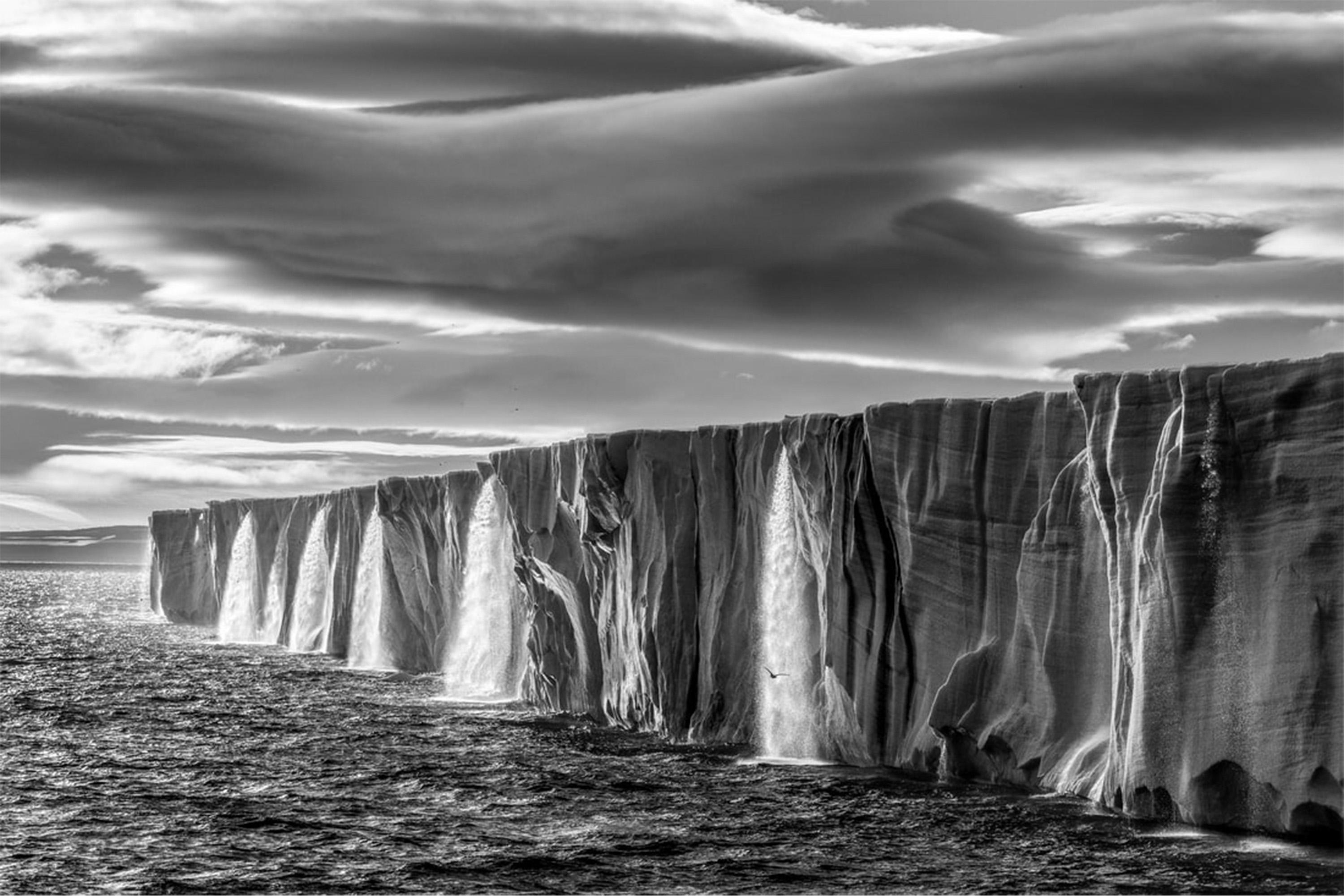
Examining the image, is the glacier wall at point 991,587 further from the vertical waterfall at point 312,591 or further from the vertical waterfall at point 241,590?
the vertical waterfall at point 241,590

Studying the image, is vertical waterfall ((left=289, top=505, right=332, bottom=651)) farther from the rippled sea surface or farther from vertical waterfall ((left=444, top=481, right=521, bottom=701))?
the rippled sea surface

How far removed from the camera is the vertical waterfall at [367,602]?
166 ft

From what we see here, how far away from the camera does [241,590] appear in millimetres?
69375

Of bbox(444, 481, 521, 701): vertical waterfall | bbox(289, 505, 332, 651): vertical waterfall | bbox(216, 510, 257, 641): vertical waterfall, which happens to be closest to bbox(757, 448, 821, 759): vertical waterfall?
bbox(444, 481, 521, 701): vertical waterfall

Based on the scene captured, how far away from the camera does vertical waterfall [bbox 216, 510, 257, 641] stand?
219 ft

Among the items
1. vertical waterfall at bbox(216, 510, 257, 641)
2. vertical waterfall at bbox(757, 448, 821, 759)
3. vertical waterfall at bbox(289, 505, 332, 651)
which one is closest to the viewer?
vertical waterfall at bbox(757, 448, 821, 759)

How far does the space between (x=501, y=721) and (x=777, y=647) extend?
852 cm

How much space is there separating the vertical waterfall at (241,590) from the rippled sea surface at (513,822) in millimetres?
32613

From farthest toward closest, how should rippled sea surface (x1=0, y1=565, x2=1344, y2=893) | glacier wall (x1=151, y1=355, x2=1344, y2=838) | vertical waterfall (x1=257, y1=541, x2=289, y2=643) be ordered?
vertical waterfall (x1=257, y1=541, x2=289, y2=643), glacier wall (x1=151, y1=355, x2=1344, y2=838), rippled sea surface (x1=0, y1=565, x2=1344, y2=893)

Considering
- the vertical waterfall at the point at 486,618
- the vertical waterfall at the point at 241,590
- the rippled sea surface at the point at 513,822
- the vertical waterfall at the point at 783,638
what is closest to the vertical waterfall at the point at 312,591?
the vertical waterfall at the point at 241,590

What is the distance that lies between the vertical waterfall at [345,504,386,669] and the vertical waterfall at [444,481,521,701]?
6249mm

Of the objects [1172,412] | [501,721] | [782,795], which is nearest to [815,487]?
[782,795]

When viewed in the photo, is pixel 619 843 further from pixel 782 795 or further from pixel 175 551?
pixel 175 551

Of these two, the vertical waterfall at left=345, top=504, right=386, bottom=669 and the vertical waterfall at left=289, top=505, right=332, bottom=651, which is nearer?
the vertical waterfall at left=345, top=504, right=386, bottom=669
